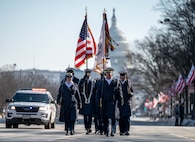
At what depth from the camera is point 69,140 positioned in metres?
20.2

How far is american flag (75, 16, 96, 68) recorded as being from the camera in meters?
32.6

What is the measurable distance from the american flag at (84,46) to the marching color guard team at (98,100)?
7.30m

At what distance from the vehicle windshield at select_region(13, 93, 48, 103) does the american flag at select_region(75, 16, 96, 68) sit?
7.24ft

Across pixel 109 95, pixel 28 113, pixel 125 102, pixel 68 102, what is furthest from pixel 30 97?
pixel 109 95

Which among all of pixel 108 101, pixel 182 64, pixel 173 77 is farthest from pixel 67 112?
pixel 173 77

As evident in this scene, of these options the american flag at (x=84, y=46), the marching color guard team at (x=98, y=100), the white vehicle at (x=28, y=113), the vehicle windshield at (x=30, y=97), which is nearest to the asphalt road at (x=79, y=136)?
the marching color guard team at (x=98, y=100)

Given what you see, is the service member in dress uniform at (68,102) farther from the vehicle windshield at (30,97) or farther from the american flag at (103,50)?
the american flag at (103,50)

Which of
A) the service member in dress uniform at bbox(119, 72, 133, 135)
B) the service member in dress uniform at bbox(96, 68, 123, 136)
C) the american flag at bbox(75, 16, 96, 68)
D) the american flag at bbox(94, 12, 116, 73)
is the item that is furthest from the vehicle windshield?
the service member in dress uniform at bbox(96, 68, 123, 136)

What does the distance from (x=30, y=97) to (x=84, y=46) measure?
134 inches

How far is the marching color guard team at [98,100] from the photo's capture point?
23.6 m

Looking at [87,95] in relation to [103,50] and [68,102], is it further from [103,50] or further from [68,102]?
[103,50]

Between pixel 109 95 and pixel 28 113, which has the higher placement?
pixel 109 95

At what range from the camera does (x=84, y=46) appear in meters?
32.8

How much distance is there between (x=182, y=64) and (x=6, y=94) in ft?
88.2
